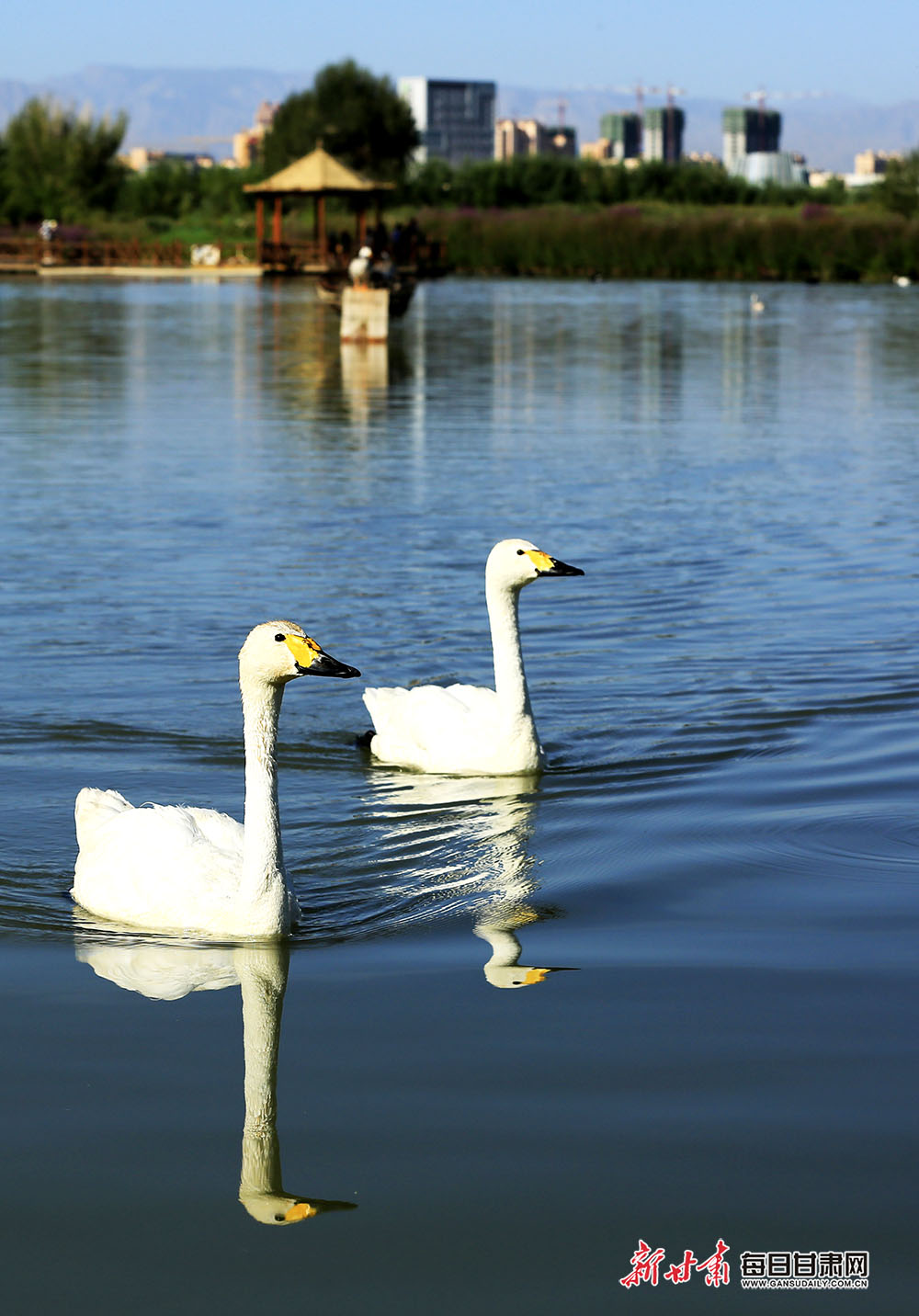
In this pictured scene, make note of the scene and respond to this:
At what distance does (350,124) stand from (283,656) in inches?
4210

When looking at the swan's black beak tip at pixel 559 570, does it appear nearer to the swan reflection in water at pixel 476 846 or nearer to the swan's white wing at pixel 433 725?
the swan's white wing at pixel 433 725

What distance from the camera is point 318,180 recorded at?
6066cm

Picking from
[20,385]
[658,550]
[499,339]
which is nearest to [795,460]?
[658,550]

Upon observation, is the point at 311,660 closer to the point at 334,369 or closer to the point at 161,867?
the point at 161,867

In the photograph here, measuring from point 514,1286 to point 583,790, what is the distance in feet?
→ 15.7

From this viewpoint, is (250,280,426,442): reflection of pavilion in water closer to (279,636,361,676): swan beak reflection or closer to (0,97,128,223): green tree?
(279,636,361,676): swan beak reflection

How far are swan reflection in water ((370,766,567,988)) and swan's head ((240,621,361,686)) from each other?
114 centimetres

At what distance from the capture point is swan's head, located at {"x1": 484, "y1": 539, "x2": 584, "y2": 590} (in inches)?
357

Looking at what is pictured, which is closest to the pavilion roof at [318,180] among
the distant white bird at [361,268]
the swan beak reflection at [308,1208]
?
the distant white bird at [361,268]

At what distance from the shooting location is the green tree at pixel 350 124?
109m

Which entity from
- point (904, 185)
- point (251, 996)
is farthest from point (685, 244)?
point (251, 996)

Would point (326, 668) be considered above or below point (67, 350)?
below

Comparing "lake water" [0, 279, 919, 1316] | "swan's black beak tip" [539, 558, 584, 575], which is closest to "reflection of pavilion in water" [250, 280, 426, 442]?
"lake water" [0, 279, 919, 1316]

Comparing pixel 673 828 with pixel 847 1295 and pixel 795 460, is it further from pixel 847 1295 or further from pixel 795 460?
pixel 795 460
